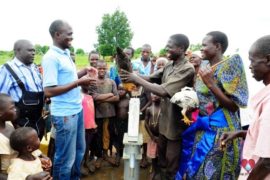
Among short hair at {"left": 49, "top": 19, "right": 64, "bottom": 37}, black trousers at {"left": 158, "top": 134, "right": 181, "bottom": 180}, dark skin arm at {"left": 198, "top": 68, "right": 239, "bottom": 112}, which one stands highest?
short hair at {"left": 49, "top": 19, "right": 64, "bottom": 37}

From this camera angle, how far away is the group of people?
7.55ft

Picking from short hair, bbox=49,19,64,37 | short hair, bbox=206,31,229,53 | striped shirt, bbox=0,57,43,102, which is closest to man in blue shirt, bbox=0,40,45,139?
striped shirt, bbox=0,57,43,102

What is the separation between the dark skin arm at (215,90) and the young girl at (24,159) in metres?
1.53

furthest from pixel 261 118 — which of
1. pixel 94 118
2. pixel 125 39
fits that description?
pixel 125 39

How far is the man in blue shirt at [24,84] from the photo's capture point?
340cm

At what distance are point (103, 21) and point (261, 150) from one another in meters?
31.8

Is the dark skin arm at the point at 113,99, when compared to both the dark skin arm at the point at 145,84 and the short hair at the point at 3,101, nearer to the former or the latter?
the dark skin arm at the point at 145,84

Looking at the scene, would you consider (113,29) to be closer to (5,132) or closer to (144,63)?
(144,63)

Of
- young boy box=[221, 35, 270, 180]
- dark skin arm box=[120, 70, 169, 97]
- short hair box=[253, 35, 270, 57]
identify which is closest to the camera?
young boy box=[221, 35, 270, 180]

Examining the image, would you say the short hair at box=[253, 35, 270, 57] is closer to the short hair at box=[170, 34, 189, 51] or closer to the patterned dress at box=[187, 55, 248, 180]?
the patterned dress at box=[187, 55, 248, 180]

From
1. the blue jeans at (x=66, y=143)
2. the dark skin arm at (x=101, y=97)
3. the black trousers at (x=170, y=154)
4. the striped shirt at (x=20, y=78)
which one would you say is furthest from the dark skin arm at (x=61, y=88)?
the dark skin arm at (x=101, y=97)

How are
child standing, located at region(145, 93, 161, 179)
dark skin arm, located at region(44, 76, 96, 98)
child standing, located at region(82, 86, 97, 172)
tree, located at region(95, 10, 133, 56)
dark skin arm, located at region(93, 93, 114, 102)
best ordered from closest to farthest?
dark skin arm, located at region(44, 76, 96, 98) < child standing, located at region(145, 93, 161, 179) < child standing, located at region(82, 86, 97, 172) < dark skin arm, located at region(93, 93, 114, 102) < tree, located at region(95, 10, 133, 56)

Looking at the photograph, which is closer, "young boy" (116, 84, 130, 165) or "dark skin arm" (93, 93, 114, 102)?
"dark skin arm" (93, 93, 114, 102)

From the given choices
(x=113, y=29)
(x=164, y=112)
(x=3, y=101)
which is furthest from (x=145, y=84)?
(x=113, y=29)
